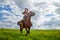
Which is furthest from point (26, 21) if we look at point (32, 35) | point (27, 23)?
point (32, 35)

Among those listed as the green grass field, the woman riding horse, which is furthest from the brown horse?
the green grass field

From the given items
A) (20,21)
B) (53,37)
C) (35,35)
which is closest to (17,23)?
(20,21)

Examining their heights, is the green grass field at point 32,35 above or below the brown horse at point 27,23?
below

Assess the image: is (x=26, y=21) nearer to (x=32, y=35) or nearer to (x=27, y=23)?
(x=27, y=23)

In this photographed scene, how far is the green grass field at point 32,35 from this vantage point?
7289 mm

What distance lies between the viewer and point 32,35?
7402mm

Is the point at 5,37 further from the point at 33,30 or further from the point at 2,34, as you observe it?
the point at 33,30

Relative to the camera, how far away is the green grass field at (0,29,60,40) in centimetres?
729

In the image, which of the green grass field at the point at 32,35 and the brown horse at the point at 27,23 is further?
the brown horse at the point at 27,23

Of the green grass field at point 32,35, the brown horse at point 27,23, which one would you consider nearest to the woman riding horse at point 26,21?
the brown horse at point 27,23

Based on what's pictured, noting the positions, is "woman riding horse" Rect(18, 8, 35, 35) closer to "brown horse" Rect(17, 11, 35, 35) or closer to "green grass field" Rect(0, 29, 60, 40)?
"brown horse" Rect(17, 11, 35, 35)

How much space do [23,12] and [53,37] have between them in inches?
42.4

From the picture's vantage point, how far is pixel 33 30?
24.9 feet

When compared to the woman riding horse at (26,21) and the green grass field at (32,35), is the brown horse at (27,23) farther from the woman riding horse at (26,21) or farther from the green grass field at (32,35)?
the green grass field at (32,35)
